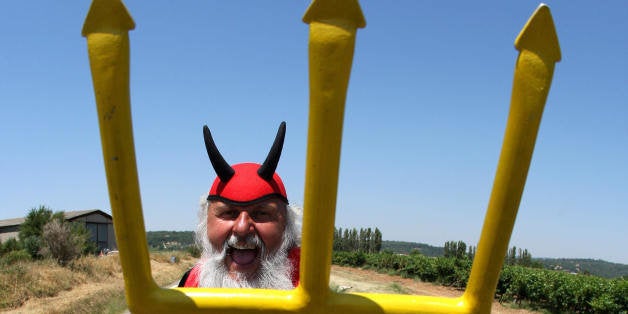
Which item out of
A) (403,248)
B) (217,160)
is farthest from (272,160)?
(403,248)

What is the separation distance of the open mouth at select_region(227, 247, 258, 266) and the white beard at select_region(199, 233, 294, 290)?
35 millimetres

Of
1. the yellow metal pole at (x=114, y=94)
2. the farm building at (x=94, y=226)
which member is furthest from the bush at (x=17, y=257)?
the yellow metal pole at (x=114, y=94)

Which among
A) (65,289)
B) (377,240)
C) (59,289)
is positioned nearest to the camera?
(59,289)

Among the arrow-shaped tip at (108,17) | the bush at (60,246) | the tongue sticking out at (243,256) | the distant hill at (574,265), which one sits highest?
the arrow-shaped tip at (108,17)

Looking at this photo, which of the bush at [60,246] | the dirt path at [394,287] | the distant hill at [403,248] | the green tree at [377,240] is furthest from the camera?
the distant hill at [403,248]

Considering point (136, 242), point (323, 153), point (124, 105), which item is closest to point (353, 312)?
point (323, 153)

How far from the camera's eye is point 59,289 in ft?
44.1

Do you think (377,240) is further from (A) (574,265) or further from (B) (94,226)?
(A) (574,265)

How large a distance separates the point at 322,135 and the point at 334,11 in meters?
0.27

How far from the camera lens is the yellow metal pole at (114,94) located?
1.11 m

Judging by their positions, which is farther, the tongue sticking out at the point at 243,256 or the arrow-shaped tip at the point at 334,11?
the tongue sticking out at the point at 243,256

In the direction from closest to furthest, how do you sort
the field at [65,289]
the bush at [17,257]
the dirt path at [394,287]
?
the field at [65,289] < the bush at [17,257] < the dirt path at [394,287]

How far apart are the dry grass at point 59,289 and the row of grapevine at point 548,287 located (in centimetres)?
1486

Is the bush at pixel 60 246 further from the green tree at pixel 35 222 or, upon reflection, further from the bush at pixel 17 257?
the green tree at pixel 35 222
